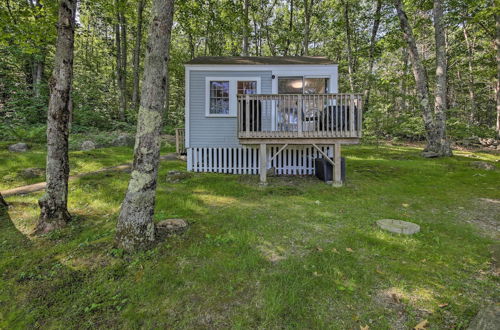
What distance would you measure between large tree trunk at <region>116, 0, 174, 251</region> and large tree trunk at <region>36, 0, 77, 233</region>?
1.65 metres

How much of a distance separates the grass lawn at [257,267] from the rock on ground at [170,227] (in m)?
0.17

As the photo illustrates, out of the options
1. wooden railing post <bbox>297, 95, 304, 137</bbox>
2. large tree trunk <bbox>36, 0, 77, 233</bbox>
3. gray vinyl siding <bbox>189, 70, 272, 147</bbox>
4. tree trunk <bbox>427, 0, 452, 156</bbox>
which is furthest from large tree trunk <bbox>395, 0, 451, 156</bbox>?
large tree trunk <bbox>36, 0, 77, 233</bbox>

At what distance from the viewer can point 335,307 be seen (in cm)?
246

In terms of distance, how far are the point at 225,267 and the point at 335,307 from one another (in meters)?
1.35

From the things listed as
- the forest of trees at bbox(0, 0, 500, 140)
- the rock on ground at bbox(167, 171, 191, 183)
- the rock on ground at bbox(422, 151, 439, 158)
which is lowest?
the rock on ground at bbox(167, 171, 191, 183)

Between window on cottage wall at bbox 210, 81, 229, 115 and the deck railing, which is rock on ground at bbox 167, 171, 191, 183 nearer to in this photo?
the deck railing

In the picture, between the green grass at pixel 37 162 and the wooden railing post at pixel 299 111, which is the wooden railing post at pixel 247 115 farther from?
the green grass at pixel 37 162

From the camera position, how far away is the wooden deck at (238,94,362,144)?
6.86 metres

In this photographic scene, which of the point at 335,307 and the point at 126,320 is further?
the point at 335,307

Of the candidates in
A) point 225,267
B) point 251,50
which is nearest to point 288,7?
point 251,50

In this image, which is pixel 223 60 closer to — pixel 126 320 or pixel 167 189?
pixel 167 189

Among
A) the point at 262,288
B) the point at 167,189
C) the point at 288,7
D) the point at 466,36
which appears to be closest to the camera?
the point at 262,288

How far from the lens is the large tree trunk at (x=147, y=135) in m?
3.33

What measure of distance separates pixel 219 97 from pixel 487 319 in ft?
27.5
